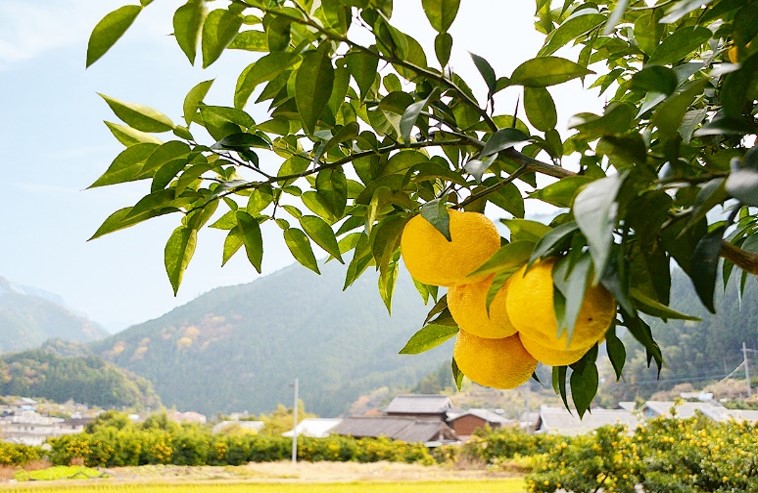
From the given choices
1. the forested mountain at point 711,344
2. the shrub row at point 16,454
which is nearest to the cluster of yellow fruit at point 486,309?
the shrub row at point 16,454

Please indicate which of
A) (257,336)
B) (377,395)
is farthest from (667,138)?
(257,336)

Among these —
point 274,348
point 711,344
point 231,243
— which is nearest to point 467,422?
point 711,344

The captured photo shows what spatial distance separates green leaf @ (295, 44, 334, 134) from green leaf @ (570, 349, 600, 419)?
0.60 feet

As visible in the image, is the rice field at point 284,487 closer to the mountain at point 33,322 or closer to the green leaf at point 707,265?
the green leaf at point 707,265

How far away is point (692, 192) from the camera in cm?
24

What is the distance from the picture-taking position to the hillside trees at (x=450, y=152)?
0.22 meters

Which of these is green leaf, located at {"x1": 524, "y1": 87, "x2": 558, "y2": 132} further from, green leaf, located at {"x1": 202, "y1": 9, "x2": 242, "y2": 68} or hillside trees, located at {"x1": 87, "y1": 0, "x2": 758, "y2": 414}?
green leaf, located at {"x1": 202, "y1": 9, "x2": 242, "y2": 68}

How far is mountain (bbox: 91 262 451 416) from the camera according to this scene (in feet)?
82.8

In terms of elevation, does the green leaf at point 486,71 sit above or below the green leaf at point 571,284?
above

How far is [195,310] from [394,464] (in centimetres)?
2074

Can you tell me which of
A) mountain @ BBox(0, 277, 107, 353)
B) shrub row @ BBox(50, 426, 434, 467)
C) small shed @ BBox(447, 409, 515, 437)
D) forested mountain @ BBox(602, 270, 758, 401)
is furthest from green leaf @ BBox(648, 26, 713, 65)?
mountain @ BBox(0, 277, 107, 353)

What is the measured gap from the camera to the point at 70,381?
17469 millimetres

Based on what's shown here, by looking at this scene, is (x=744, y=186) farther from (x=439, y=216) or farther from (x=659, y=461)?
(x=659, y=461)

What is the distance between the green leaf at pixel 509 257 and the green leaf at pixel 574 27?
0.27 meters
